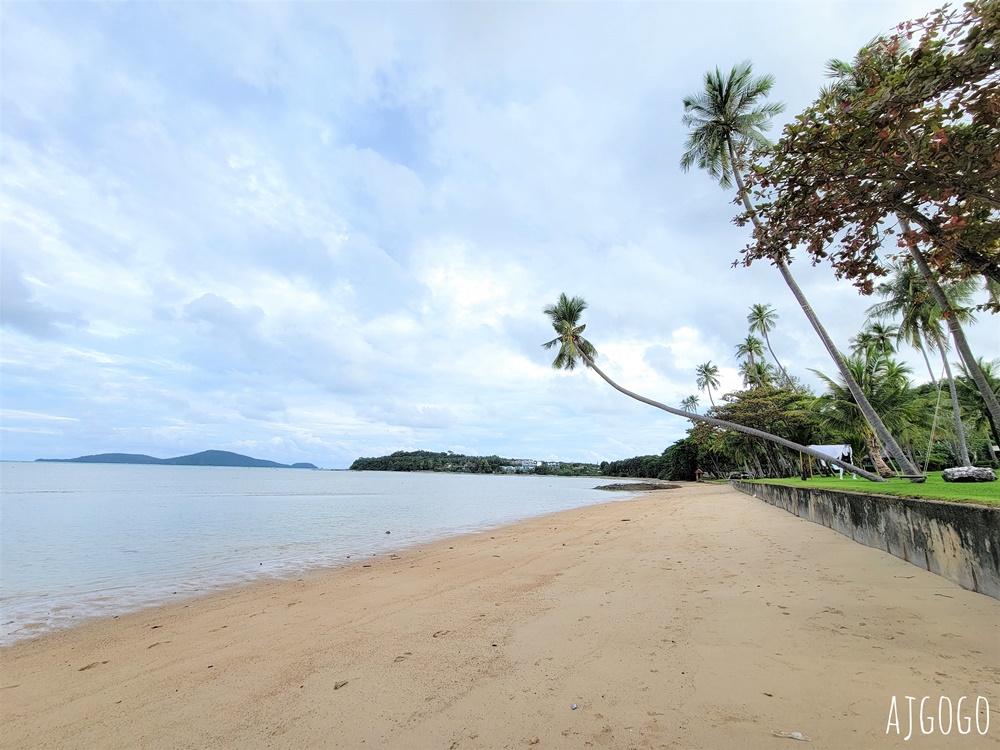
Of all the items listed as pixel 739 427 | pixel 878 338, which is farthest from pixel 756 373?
pixel 739 427

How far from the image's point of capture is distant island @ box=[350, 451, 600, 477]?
14412 cm

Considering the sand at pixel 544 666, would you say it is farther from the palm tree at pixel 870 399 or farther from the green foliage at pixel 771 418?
the green foliage at pixel 771 418

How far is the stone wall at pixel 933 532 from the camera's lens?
4180 millimetres

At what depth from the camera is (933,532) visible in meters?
5.15

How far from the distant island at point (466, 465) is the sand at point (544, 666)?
138339 mm

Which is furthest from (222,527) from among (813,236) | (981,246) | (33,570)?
(981,246)

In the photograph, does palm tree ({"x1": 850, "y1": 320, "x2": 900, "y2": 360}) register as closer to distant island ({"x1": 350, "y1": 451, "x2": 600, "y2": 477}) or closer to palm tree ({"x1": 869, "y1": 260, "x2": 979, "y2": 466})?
palm tree ({"x1": 869, "y1": 260, "x2": 979, "y2": 466})

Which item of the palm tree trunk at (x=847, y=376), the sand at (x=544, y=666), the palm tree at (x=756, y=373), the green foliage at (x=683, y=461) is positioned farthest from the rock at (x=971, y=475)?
the green foliage at (x=683, y=461)

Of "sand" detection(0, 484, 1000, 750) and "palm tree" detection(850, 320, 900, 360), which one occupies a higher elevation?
"palm tree" detection(850, 320, 900, 360)

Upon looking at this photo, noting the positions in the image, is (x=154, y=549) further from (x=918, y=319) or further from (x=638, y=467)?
(x=638, y=467)

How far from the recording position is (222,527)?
1644cm

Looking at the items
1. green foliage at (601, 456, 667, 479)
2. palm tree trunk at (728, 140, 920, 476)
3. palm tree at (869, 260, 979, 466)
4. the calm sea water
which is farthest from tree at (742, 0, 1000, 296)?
green foliage at (601, 456, 667, 479)

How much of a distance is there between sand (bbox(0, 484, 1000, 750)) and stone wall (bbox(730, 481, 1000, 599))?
22 centimetres

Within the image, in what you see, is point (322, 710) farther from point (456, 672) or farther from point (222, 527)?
point (222, 527)
